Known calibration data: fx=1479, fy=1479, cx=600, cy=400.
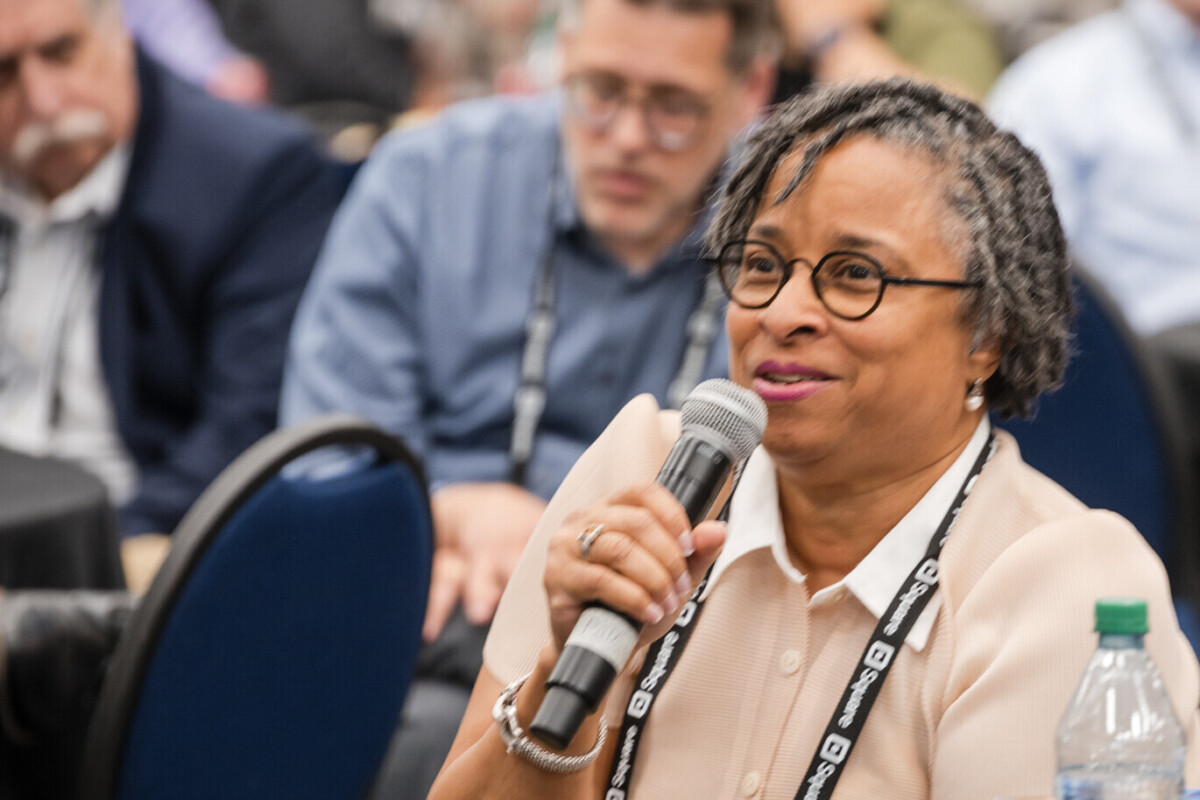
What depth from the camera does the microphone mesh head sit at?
4.13 ft

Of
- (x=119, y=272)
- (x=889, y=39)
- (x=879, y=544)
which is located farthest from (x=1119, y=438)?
(x=889, y=39)

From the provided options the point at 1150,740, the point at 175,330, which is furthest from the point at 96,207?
the point at 1150,740

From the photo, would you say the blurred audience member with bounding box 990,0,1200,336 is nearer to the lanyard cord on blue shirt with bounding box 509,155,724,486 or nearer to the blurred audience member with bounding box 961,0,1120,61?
the lanyard cord on blue shirt with bounding box 509,155,724,486

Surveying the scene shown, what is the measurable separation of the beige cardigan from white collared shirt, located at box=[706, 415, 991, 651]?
1 cm

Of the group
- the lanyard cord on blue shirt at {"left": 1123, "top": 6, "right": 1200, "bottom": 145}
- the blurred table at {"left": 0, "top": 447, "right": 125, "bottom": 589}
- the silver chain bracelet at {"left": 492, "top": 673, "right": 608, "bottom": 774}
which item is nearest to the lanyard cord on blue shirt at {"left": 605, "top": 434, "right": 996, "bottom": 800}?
the silver chain bracelet at {"left": 492, "top": 673, "right": 608, "bottom": 774}

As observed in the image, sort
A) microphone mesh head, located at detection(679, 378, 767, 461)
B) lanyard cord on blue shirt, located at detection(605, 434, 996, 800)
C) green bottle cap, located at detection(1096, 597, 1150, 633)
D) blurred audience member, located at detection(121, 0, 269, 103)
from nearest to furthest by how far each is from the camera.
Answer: green bottle cap, located at detection(1096, 597, 1150, 633)
microphone mesh head, located at detection(679, 378, 767, 461)
lanyard cord on blue shirt, located at detection(605, 434, 996, 800)
blurred audience member, located at detection(121, 0, 269, 103)

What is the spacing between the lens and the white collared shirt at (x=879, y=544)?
4.73 ft

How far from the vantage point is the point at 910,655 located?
1.40 meters

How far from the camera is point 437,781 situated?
1.47 m

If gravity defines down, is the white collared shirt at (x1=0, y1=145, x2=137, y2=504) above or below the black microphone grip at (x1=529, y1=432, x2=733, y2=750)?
below

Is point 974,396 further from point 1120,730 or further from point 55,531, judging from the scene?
point 55,531

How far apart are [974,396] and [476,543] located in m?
1.13

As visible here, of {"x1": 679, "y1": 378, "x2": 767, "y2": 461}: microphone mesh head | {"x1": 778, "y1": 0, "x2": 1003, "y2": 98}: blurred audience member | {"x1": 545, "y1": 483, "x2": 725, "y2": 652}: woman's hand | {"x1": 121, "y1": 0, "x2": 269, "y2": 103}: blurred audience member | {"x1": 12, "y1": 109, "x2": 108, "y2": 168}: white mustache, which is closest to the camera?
{"x1": 545, "y1": 483, "x2": 725, "y2": 652}: woman's hand

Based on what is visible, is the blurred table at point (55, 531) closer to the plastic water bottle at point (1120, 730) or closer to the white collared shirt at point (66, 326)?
the white collared shirt at point (66, 326)
